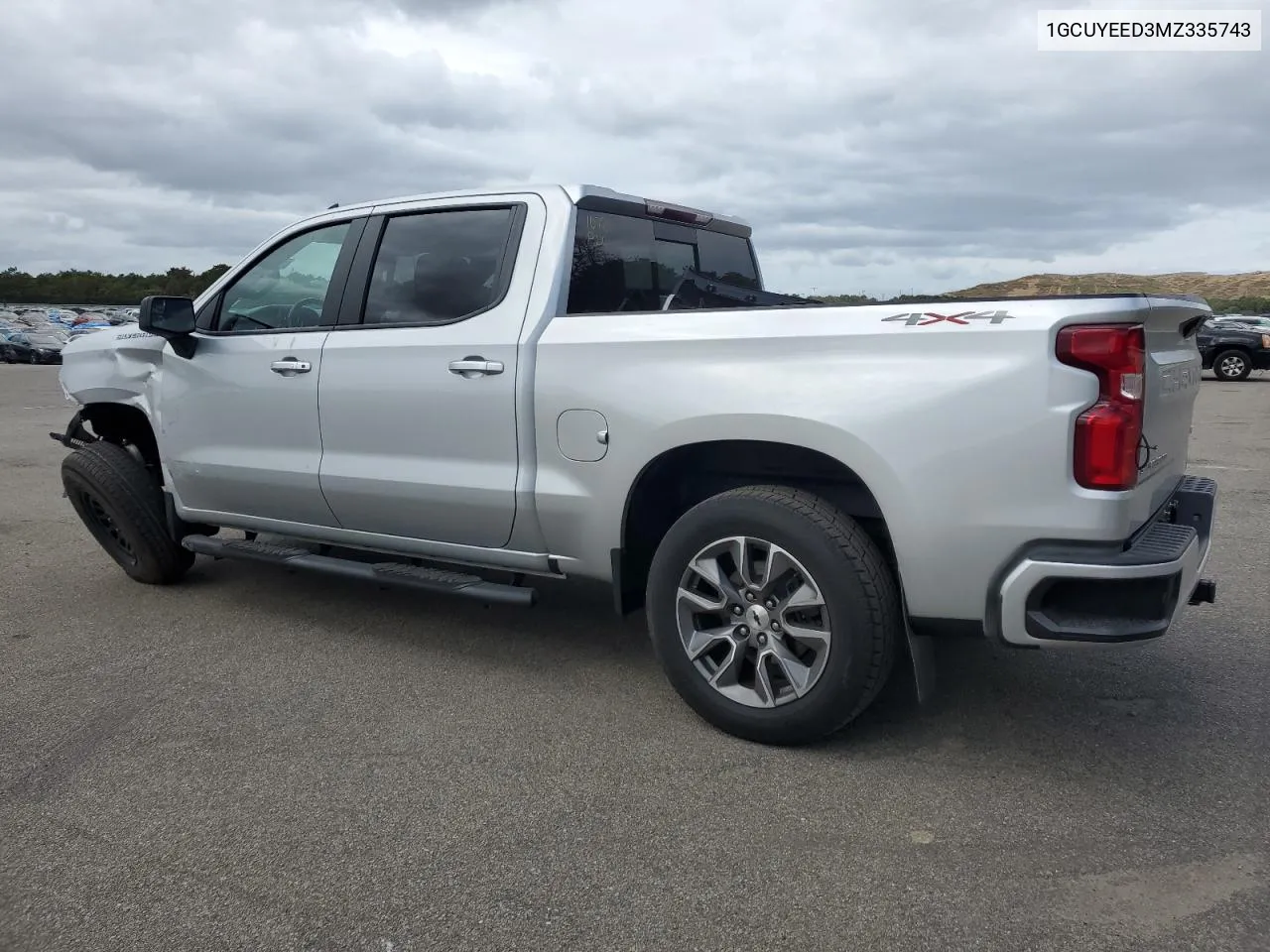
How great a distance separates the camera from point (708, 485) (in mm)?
3926

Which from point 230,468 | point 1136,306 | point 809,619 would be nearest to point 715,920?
point 809,619

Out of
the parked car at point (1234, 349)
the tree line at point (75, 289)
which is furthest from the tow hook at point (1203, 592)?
the tree line at point (75, 289)

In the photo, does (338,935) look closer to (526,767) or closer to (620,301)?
(526,767)

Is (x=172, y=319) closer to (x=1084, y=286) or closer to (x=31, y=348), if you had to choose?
(x=1084, y=286)

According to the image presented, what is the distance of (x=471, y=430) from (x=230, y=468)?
1507 millimetres

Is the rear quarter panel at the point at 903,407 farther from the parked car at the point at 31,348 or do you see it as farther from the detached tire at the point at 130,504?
the parked car at the point at 31,348

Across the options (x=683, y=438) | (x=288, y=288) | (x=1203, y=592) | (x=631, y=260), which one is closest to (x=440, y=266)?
(x=631, y=260)

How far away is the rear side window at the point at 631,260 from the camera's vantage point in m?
4.09

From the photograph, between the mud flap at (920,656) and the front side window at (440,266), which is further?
the front side window at (440,266)

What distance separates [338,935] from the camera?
2449 millimetres

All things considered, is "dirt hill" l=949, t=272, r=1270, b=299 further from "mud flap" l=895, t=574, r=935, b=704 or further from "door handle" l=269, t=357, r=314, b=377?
"door handle" l=269, t=357, r=314, b=377

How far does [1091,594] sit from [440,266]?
276cm

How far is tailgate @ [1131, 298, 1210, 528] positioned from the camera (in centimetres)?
303

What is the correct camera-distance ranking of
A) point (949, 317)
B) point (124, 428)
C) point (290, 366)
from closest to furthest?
point (949, 317) → point (290, 366) → point (124, 428)
